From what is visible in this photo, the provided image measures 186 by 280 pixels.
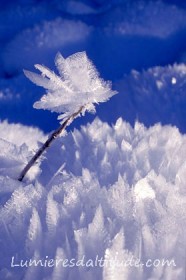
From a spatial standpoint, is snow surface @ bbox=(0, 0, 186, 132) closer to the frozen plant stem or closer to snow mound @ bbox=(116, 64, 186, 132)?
snow mound @ bbox=(116, 64, 186, 132)

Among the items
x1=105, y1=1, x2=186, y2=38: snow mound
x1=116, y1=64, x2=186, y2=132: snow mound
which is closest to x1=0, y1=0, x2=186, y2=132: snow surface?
x1=105, y1=1, x2=186, y2=38: snow mound

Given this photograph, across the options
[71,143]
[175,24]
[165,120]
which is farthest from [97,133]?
[175,24]

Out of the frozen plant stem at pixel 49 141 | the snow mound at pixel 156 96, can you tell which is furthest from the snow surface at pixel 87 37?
the frozen plant stem at pixel 49 141

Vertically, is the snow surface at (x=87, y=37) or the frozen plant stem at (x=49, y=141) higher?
the snow surface at (x=87, y=37)

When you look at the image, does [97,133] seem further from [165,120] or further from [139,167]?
[165,120]

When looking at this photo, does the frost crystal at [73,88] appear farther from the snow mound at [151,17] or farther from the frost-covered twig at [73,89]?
the snow mound at [151,17]

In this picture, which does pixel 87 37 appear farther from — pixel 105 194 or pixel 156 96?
pixel 105 194

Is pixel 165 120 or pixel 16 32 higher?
pixel 16 32
